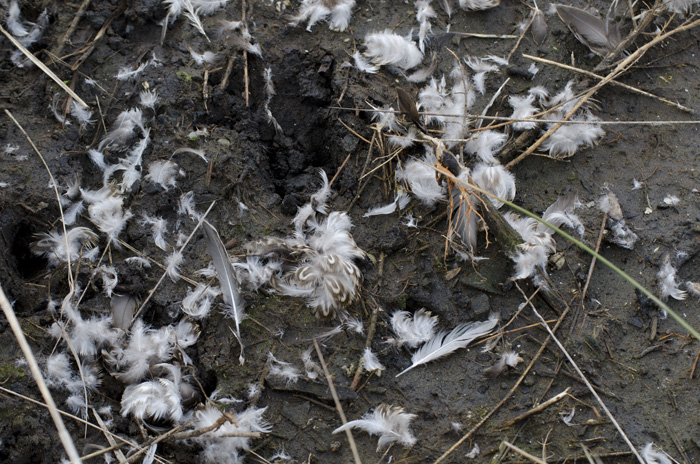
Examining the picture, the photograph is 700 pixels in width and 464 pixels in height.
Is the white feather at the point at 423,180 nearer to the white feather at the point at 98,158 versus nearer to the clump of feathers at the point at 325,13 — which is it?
the clump of feathers at the point at 325,13

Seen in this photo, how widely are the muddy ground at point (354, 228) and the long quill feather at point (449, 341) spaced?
0.05 meters

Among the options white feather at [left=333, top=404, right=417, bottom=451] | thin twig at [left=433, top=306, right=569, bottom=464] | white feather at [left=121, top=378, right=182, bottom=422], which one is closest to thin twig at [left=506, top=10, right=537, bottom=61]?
thin twig at [left=433, top=306, right=569, bottom=464]

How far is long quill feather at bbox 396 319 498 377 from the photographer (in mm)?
2402

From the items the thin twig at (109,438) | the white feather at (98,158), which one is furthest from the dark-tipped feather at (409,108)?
the thin twig at (109,438)

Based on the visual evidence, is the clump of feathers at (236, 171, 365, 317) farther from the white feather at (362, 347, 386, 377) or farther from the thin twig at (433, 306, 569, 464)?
the thin twig at (433, 306, 569, 464)

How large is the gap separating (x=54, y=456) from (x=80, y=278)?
30.9 inches

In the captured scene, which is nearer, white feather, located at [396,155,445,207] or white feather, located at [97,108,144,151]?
white feather, located at [396,155,445,207]

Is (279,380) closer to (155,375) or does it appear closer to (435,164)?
(155,375)

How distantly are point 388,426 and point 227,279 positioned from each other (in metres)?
0.97

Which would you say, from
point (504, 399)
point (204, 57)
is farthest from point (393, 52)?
point (504, 399)

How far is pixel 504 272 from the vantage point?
8.36ft

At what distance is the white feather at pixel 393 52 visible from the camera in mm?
2904

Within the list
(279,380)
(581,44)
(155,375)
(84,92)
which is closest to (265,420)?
(279,380)

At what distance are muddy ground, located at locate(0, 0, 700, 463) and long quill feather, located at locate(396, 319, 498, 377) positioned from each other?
0.15 feet
